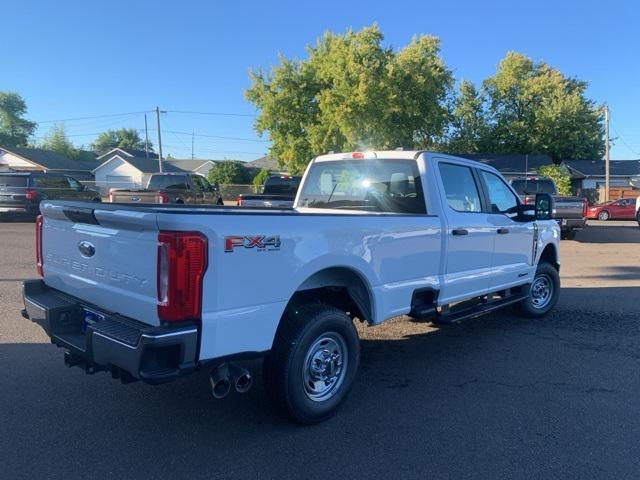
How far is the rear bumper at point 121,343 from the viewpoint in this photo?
9.59 feet

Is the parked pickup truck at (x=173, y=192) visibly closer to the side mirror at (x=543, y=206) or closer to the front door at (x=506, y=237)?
the front door at (x=506, y=237)

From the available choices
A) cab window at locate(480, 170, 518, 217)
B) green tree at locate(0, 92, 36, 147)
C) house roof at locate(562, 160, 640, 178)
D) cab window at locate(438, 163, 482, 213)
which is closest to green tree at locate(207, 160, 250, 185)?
house roof at locate(562, 160, 640, 178)

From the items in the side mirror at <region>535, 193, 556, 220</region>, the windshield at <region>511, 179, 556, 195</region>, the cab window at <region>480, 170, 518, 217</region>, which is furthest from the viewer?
the windshield at <region>511, 179, 556, 195</region>

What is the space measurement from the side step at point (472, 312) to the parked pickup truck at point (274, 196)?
316cm

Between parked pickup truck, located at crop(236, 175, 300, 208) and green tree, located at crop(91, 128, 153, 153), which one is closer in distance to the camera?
parked pickup truck, located at crop(236, 175, 300, 208)

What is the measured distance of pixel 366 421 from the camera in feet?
12.9

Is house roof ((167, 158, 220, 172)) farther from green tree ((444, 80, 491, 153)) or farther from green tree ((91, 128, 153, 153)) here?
green tree ((91, 128, 153, 153))

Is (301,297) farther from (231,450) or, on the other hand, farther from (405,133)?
(405,133)

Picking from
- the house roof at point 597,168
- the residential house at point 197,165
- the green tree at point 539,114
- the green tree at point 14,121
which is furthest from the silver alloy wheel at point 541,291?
the green tree at point 14,121

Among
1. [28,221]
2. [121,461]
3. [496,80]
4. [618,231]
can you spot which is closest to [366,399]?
[121,461]

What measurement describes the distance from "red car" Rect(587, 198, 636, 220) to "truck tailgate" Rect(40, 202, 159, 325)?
31.1m

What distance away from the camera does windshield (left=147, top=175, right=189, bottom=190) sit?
18684 millimetres

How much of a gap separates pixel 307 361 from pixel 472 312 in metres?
2.33

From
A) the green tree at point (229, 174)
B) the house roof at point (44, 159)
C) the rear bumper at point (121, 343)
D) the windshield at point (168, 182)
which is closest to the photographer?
the rear bumper at point (121, 343)
